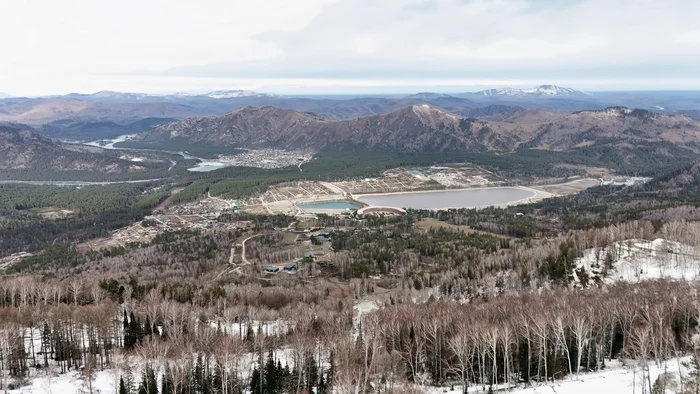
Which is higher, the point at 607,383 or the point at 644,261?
the point at 644,261

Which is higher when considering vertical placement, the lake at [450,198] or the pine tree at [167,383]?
→ the pine tree at [167,383]

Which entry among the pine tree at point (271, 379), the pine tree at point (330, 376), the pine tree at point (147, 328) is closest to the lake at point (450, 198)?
the pine tree at point (147, 328)

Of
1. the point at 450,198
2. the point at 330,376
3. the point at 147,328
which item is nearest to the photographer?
the point at 330,376

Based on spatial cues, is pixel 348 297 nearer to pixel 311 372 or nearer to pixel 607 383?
pixel 311 372

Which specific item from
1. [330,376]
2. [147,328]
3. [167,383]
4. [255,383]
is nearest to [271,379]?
[255,383]

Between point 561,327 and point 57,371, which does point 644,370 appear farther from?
point 57,371

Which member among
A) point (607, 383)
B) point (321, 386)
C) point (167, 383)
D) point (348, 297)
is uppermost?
point (167, 383)

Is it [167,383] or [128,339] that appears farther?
[128,339]

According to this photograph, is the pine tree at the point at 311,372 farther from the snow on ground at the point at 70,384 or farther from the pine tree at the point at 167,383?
the snow on ground at the point at 70,384
